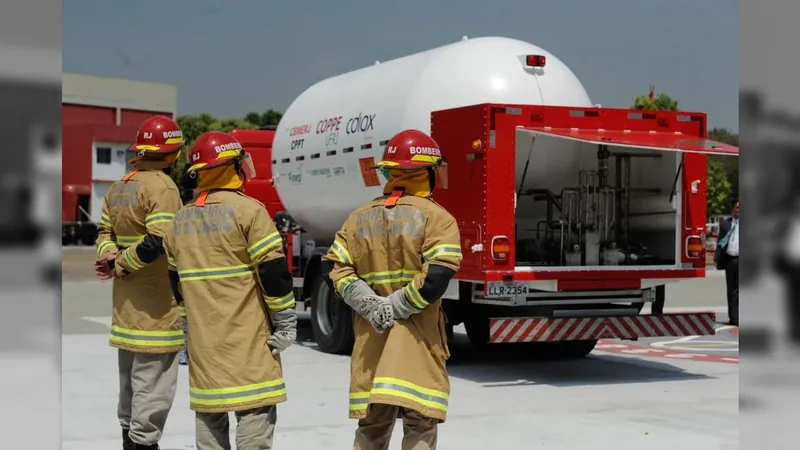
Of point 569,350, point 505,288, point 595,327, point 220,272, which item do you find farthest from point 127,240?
point 569,350

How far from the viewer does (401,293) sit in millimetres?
5000

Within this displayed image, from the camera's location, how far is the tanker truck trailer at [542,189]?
32.3ft

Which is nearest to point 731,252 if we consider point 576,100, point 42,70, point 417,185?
point 576,100

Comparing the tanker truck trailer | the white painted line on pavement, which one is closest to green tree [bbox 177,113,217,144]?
the white painted line on pavement

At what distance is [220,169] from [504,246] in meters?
4.89

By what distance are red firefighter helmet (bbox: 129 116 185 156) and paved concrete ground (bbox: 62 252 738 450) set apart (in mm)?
2185

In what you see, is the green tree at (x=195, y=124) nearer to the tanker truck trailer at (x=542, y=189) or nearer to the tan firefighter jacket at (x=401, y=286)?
the tanker truck trailer at (x=542, y=189)

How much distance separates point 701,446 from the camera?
7418 mm

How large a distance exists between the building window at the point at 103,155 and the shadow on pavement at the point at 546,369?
60943 mm

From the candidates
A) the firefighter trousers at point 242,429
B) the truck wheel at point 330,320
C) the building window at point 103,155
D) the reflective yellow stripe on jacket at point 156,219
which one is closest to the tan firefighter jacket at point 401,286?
the firefighter trousers at point 242,429

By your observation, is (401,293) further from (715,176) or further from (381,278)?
(715,176)

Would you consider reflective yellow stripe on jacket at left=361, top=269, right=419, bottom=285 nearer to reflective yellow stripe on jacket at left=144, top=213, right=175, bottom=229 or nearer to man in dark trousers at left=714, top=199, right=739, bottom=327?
reflective yellow stripe on jacket at left=144, top=213, right=175, bottom=229

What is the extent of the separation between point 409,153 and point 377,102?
21.6 ft

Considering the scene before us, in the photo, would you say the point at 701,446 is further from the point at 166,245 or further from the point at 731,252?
the point at 731,252
